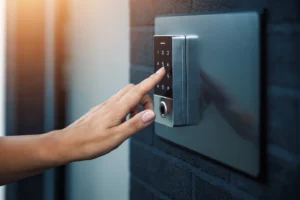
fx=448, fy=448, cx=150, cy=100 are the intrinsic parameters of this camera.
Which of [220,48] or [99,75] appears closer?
[220,48]

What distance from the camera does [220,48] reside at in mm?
750

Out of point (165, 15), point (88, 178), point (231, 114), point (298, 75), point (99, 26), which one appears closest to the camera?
point (298, 75)

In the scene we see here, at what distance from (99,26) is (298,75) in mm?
726

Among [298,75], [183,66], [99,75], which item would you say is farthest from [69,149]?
[99,75]

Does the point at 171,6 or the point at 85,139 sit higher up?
the point at 171,6

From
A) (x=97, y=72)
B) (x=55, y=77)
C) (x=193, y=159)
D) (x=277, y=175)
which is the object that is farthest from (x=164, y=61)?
(x=55, y=77)

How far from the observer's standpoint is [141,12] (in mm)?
1026

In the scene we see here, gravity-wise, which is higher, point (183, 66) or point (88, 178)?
point (183, 66)

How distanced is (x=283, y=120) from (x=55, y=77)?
2.97 feet

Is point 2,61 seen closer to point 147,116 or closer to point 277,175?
point 147,116

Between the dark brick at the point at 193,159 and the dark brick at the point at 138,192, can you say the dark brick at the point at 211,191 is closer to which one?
the dark brick at the point at 193,159

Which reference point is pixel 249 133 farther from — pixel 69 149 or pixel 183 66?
pixel 69 149

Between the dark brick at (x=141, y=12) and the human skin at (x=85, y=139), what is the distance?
0.21m

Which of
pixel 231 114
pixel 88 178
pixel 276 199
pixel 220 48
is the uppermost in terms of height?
pixel 220 48
